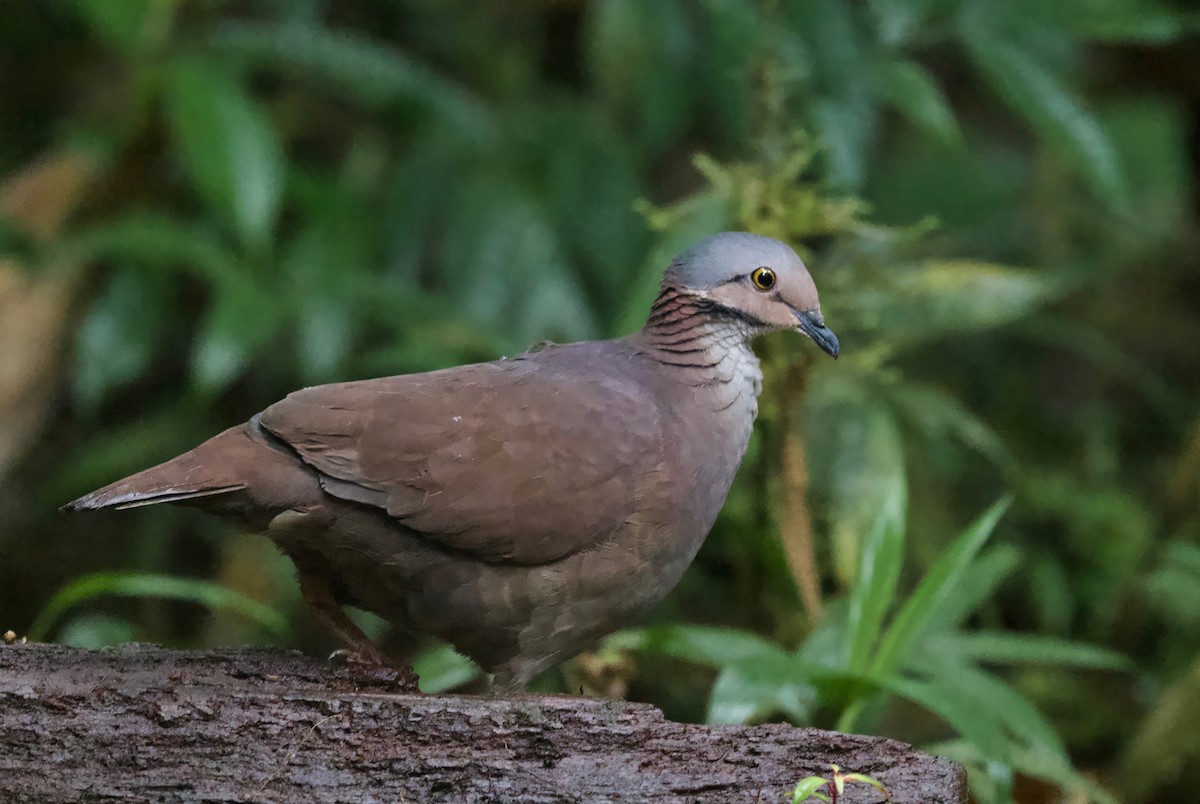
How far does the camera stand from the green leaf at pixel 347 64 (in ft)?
16.7

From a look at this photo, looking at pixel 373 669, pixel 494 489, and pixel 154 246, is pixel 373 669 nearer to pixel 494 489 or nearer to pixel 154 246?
pixel 494 489

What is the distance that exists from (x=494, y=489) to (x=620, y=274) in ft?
9.84

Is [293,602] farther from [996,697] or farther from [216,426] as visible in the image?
[996,697]

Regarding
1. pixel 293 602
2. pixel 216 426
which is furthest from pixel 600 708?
pixel 216 426

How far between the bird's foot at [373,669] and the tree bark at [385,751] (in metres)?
0.21

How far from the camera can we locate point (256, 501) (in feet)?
7.97

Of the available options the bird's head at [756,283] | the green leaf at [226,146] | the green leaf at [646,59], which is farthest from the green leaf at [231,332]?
the bird's head at [756,283]

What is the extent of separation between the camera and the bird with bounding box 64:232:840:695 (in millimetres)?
2426

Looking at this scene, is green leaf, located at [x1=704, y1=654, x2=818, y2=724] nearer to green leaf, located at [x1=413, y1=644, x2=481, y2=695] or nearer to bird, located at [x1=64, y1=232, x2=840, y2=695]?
bird, located at [x1=64, y1=232, x2=840, y2=695]

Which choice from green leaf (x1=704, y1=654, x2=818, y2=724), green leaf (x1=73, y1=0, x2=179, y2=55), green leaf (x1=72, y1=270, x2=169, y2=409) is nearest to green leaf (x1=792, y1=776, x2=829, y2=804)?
green leaf (x1=704, y1=654, x2=818, y2=724)

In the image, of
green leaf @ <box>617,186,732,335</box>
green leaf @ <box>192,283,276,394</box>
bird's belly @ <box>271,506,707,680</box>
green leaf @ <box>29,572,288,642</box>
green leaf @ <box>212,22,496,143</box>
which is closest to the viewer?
bird's belly @ <box>271,506,707,680</box>

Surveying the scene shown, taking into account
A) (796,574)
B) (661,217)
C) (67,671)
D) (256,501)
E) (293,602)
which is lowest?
(293,602)

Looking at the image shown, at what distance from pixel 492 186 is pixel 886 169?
212 centimetres

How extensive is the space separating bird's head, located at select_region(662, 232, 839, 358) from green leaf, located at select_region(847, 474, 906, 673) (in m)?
0.94
